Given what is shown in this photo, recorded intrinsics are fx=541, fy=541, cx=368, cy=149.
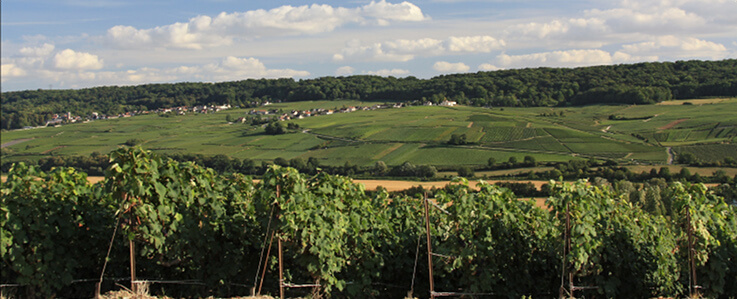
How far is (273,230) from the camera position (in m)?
8.27

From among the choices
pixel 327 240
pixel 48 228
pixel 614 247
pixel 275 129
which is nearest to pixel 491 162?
pixel 275 129

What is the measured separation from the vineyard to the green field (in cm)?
4023

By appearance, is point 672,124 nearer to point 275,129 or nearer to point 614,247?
point 275,129

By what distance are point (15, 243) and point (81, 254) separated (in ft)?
3.62

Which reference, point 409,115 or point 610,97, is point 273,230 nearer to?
point 409,115

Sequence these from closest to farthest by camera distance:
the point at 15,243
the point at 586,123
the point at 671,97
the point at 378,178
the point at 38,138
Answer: the point at 15,243, the point at 378,178, the point at 586,123, the point at 671,97, the point at 38,138

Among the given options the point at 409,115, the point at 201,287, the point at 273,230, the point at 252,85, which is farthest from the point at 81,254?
the point at 252,85

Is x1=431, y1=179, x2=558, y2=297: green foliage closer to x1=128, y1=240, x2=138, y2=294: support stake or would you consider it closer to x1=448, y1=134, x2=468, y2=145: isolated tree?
x1=128, y1=240, x2=138, y2=294: support stake

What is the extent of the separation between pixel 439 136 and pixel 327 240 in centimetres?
5728

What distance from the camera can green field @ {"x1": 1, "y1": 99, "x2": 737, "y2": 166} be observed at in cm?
5109

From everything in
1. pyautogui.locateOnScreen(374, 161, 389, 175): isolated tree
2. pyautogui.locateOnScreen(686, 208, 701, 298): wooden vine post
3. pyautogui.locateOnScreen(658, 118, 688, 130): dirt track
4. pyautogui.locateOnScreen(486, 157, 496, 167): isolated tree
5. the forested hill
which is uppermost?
the forested hill

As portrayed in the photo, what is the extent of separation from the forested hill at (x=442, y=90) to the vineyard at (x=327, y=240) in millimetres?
71717

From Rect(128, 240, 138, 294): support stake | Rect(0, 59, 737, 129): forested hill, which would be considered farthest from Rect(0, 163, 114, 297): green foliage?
Rect(0, 59, 737, 129): forested hill

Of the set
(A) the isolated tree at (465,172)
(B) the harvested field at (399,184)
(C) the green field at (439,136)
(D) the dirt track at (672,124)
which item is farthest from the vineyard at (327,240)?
(D) the dirt track at (672,124)
